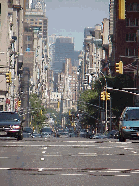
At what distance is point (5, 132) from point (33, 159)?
18.9m

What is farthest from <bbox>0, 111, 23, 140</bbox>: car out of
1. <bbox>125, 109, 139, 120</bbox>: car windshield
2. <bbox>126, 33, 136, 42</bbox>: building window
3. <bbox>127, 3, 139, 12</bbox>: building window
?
<bbox>126, 33, 136, 42</bbox>: building window

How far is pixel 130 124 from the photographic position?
37.4 metres

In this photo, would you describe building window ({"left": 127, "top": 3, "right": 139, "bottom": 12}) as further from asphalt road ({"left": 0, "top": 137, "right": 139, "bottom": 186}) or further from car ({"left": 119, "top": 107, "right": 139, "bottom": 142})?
asphalt road ({"left": 0, "top": 137, "right": 139, "bottom": 186})

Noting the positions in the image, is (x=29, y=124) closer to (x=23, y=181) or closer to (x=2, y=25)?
(x=2, y=25)

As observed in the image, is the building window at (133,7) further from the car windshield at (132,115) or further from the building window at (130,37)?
the car windshield at (132,115)

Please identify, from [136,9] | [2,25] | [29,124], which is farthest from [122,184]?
[29,124]

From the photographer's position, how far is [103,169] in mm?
17391

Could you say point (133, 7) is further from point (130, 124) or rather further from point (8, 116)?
point (130, 124)

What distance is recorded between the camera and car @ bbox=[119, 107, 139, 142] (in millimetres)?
37125

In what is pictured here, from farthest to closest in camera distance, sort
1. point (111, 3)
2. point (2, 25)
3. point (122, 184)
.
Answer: point (111, 3)
point (2, 25)
point (122, 184)

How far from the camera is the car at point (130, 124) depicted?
122ft

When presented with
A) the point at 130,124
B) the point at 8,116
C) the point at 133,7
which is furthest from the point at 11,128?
the point at 133,7

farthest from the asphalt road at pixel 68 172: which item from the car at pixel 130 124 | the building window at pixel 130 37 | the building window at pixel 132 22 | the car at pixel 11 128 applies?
the building window at pixel 132 22

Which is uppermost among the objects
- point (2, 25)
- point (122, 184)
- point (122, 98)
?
point (2, 25)
